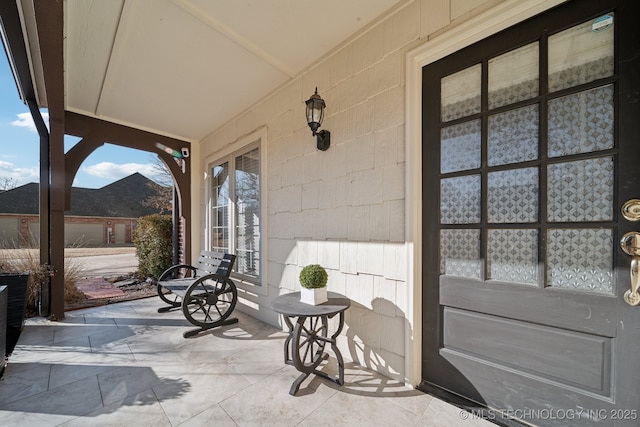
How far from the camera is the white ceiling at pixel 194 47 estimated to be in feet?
6.53

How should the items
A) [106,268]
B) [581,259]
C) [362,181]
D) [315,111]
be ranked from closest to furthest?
[581,259] < [362,181] < [315,111] < [106,268]

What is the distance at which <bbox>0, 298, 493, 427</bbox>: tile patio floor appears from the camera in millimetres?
1550

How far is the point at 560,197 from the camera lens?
1362 millimetres

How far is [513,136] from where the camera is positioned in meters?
1.52

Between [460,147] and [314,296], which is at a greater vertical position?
[460,147]

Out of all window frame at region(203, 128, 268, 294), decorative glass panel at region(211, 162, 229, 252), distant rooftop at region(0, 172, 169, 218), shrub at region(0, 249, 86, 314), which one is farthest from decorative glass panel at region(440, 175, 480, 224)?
distant rooftop at region(0, 172, 169, 218)

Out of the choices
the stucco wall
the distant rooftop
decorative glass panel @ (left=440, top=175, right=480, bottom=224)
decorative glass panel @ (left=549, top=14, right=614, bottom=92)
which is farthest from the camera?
the distant rooftop

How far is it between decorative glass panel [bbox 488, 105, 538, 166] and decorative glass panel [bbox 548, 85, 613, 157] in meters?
0.08

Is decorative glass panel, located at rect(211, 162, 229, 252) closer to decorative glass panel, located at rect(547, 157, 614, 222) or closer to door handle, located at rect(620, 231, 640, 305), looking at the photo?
decorative glass panel, located at rect(547, 157, 614, 222)

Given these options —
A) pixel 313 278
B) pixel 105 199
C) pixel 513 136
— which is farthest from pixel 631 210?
pixel 105 199

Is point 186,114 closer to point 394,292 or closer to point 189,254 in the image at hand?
point 189,254

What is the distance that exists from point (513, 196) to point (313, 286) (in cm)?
142

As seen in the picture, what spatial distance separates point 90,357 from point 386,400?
8.38 ft

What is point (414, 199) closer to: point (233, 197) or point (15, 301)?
point (233, 197)
